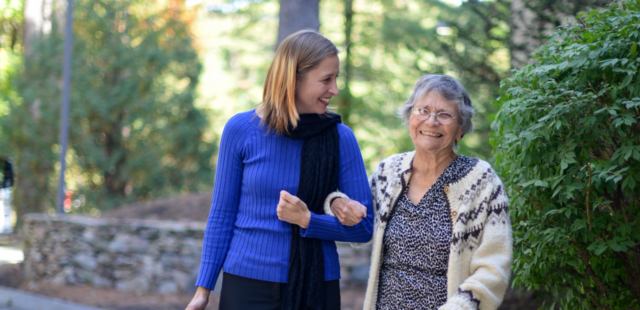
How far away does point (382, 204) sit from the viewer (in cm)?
256

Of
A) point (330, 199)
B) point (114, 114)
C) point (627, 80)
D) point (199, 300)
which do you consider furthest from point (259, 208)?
point (114, 114)

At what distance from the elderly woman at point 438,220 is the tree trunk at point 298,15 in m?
5.27

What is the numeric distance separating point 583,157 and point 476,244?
2.64ft

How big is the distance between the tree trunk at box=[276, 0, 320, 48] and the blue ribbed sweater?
5.26m

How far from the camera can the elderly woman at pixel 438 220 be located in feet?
7.48

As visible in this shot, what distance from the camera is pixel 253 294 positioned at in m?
2.44

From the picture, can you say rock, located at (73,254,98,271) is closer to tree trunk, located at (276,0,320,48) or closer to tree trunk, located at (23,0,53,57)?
tree trunk, located at (276,0,320,48)

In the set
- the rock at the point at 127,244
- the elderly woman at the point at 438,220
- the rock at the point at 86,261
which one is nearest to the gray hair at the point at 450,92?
the elderly woman at the point at 438,220

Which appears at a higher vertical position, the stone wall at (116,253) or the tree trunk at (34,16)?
the tree trunk at (34,16)

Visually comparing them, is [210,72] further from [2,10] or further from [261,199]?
[261,199]

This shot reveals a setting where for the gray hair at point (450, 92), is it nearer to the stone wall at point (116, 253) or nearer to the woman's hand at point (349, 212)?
the woman's hand at point (349, 212)

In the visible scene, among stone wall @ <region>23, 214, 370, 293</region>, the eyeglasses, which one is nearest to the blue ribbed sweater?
the eyeglasses

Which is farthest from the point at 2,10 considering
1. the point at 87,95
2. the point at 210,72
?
the point at 87,95

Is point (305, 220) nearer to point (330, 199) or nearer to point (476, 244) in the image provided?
point (330, 199)
